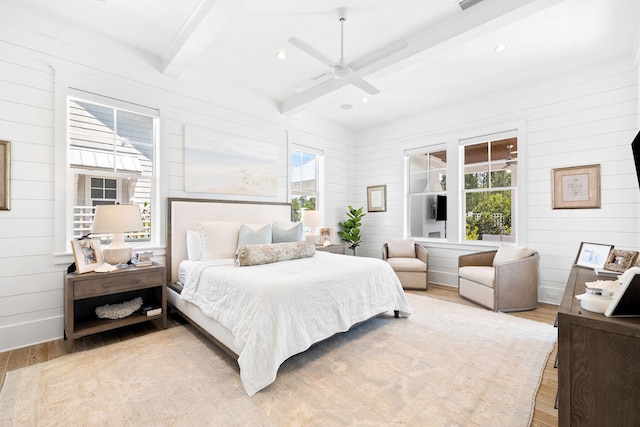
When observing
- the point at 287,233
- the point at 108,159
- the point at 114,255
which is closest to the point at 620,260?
the point at 287,233

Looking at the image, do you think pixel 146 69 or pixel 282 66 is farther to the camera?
pixel 282 66

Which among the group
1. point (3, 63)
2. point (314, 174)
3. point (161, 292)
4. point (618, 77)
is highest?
point (618, 77)

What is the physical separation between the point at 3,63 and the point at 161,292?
2476mm

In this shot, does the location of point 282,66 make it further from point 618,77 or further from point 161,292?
point 618,77

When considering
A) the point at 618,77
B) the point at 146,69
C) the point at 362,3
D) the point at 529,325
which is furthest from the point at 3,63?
the point at 618,77

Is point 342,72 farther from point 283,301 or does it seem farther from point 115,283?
point 115,283

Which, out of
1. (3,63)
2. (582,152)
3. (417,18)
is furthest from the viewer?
(582,152)

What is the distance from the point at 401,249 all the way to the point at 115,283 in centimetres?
403

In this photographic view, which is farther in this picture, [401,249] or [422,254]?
[401,249]

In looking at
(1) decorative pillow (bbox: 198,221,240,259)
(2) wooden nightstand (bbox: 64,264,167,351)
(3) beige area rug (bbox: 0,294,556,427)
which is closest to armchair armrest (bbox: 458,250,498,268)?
(3) beige area rug (bbox: 0,294,556,427)

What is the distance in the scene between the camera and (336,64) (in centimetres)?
269

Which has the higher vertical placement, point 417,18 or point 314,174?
Result: point 417,18

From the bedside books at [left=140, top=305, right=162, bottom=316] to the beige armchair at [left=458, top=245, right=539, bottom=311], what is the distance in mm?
3781

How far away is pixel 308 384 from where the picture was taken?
2.01 meters
